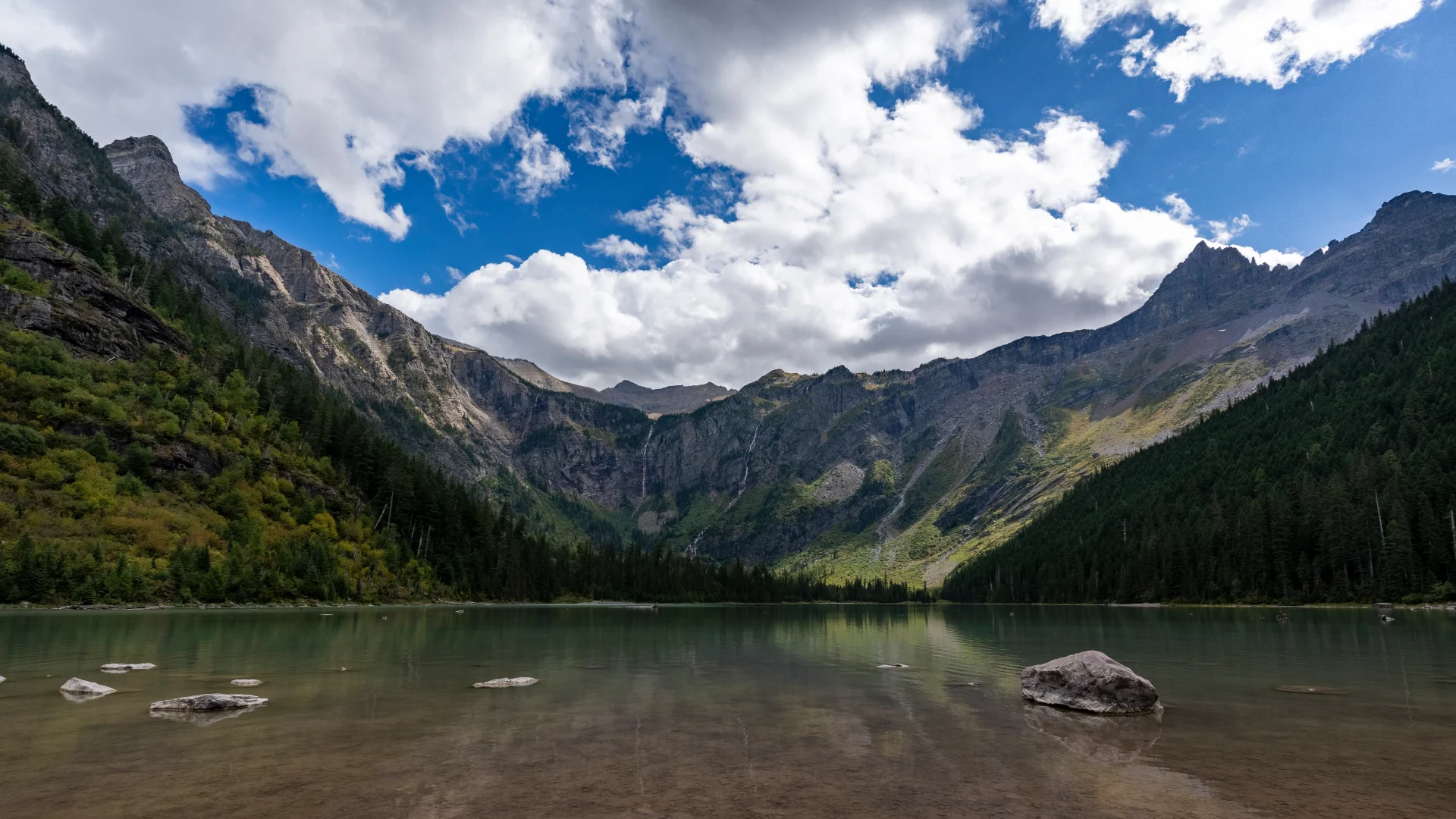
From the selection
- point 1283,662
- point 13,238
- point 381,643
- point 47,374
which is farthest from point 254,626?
point 13,238

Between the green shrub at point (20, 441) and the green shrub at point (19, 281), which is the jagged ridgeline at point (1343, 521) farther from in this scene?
the green shrub at point (19, 281)

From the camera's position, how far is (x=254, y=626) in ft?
210

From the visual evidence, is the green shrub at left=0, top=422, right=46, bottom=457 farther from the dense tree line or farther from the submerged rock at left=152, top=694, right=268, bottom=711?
the submerged rock at left=152, top=694, right=268, bottom=711

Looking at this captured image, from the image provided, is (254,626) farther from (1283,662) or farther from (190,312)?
(190,312)

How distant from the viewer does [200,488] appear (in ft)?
383

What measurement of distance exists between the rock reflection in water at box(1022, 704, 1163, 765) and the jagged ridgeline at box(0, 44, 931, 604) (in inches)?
4038

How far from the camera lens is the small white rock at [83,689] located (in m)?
26.2

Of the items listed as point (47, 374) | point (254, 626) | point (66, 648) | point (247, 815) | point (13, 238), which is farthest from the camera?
point (13, 238)

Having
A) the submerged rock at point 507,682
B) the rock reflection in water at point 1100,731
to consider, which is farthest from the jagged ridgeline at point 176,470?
the rock reflection in water at point 1100,731

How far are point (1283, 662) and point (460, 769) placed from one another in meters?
48.7

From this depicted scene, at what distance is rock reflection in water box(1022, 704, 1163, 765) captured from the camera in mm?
19016

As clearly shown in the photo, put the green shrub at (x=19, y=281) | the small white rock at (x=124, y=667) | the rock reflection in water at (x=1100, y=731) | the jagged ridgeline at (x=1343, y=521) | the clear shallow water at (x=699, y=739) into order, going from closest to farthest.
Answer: the clear shallow water at (x=699, y=739), the rock reflection in water at (x=1100, y=731), the small white rock at (x=124, y=667), the jagged ridgeline at (x=1343, y=521), the green shrub at (x=19, y=281)

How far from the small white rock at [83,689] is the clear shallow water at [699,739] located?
522 mm

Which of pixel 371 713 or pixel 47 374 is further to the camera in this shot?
pixel 47 374
